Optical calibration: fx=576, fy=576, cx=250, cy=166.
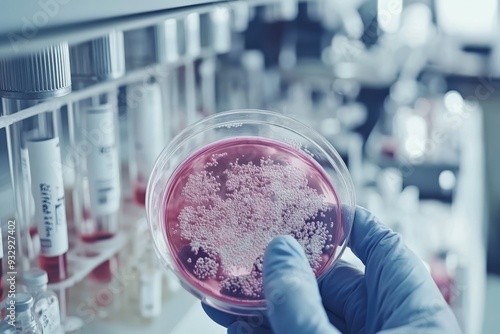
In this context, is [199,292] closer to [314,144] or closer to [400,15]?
[314,144]

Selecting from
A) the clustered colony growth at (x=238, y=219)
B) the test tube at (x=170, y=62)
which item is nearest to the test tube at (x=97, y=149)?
the test tube at (x=170, y=62)

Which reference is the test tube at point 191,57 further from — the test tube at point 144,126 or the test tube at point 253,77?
the test tube at point 253,77

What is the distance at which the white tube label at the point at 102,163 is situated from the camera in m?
1.21

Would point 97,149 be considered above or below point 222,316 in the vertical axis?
above

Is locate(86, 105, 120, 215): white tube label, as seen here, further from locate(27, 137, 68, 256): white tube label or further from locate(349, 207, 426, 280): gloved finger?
locate(349, 207, 426, 280): gloved finger

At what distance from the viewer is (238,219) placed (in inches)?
36.4

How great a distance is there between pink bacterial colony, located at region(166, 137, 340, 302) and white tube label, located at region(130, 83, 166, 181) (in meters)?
0.50

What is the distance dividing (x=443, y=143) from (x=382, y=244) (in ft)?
5.15

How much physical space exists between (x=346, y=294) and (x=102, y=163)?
0.58 metres

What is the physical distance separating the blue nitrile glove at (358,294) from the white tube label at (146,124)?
58 cm

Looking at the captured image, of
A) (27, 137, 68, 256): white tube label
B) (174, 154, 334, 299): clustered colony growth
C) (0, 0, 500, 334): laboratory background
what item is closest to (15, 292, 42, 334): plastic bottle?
(0, 0, 500, 334): laboratory background

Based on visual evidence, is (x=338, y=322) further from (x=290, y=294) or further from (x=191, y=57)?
(x=191, y=57)

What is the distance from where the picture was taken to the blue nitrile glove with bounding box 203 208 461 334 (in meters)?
0.82

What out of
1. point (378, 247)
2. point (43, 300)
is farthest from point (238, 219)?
point (43, 300)
